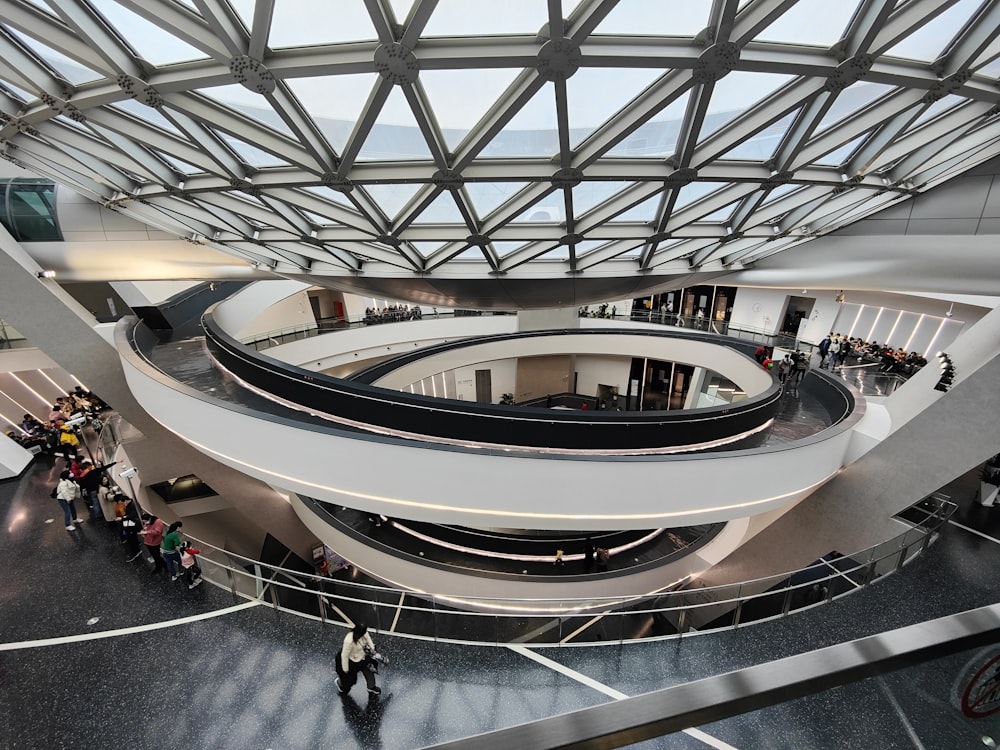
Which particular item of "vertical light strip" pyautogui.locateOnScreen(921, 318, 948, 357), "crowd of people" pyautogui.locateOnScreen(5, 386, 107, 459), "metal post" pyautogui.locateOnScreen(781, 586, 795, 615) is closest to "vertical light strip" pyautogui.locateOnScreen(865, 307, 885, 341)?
"vertical light strip" pyautogui.locateOnScreen(921, 318, 948, 357)

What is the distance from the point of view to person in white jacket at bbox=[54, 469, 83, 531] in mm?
11711

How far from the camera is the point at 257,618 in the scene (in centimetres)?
A: 904

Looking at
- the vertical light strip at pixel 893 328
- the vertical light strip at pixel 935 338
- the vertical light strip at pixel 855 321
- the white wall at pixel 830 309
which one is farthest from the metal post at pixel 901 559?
the vertical light strip at pixel 855 321

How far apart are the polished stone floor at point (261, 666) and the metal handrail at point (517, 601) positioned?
0.27m

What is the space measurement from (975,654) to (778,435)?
14.6 m

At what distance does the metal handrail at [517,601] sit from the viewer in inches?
340

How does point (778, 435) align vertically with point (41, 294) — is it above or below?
below

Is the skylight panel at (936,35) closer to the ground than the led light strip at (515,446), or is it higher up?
higher up

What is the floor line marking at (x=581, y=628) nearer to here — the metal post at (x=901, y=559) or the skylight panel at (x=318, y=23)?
the metal post at (x=901, y=559)

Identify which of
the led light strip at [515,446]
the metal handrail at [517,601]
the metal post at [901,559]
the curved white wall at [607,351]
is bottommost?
the metal post at [901,559]

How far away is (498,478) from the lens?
35.0 ft

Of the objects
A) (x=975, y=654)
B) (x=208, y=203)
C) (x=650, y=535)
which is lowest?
(x=650, y=535)

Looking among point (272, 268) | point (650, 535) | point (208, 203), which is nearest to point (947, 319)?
point (650, 535)

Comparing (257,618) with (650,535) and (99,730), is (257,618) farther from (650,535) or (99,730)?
(650,535)
